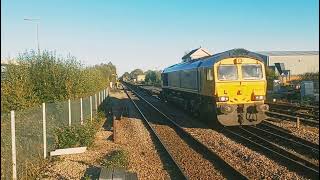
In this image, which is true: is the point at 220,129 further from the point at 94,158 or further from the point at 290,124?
the point at 94,158

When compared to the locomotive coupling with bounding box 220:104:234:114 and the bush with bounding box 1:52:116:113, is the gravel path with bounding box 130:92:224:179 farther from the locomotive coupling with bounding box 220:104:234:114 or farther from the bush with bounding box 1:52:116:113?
the bush with bounding box 1:52:116:113

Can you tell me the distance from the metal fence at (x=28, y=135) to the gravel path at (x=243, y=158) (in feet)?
15.2

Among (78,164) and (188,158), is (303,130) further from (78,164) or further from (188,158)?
(78,164)

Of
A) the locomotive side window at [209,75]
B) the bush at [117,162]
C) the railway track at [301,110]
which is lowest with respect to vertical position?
the bush at [117,162]

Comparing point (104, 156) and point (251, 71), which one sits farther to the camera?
point (251, 71)

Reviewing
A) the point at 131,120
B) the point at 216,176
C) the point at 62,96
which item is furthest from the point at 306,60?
the point at 216,176

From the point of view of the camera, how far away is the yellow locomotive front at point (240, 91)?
17.7m

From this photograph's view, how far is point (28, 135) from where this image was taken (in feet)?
34.4

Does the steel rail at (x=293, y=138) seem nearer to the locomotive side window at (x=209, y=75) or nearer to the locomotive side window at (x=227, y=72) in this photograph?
the locomotive side window at (x=227, y=72)

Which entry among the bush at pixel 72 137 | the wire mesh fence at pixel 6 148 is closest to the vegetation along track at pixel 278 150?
the bush at pixel 72 137

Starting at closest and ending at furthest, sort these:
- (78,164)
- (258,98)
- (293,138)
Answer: (78,164) < (293,138) < (258,98)

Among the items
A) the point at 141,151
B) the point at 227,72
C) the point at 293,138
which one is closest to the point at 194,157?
the point at 141,151

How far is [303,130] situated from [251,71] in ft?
10.2

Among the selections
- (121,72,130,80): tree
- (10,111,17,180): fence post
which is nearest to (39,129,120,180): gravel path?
(10,111,17,180): fence post
